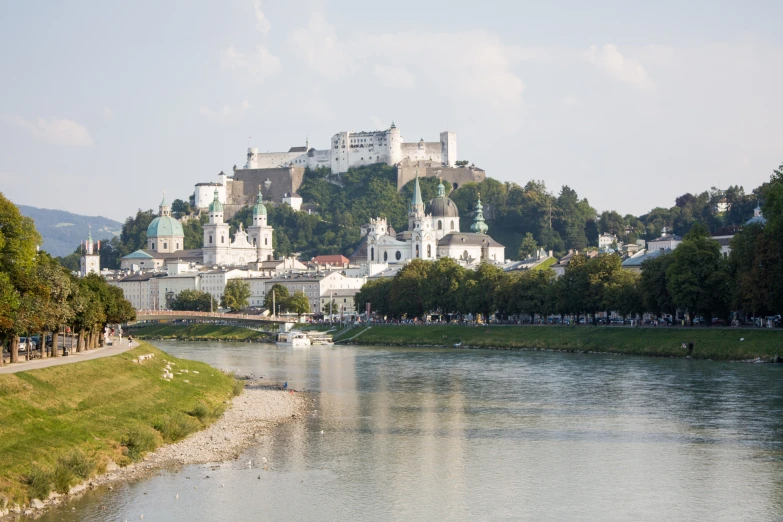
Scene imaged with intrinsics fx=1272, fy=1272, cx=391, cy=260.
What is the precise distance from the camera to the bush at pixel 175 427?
36188 mm

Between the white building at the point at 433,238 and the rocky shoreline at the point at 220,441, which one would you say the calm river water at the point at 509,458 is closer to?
the rocky shoreline at the point at 220,441

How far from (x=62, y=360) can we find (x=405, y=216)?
142 meters

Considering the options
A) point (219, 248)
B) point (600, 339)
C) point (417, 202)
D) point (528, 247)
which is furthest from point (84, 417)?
point (219, 248)

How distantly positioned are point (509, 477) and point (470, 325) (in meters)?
62.4

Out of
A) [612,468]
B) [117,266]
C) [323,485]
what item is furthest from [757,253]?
[117,266]

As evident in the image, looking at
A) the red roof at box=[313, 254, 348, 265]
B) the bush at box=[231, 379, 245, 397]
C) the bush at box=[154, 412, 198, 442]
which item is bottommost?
the bush at box=[154, 412, 198, 442]

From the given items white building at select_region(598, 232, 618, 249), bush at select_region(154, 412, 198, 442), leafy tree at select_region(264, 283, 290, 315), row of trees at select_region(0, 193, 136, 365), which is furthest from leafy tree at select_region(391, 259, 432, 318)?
bush at select_region(154, 412, 198, 442)

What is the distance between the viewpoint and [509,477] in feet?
106

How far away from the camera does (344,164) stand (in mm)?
193625

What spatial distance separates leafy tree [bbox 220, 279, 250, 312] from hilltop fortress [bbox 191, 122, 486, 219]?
45.2m

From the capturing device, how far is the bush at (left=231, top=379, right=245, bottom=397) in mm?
50625

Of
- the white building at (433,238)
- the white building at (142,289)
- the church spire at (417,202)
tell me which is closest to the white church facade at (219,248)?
the white building at (142,289)

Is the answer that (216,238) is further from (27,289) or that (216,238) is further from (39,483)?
(39,483)

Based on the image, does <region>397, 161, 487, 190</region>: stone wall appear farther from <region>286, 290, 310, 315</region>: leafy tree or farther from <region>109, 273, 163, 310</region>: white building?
<region>286, 290, 310, 315</region>: leafy tree
